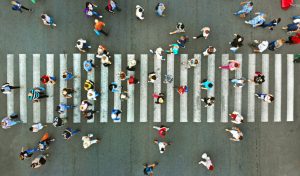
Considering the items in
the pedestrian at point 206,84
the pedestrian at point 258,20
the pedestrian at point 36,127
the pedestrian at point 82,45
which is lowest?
the pedestrian at point 36,127

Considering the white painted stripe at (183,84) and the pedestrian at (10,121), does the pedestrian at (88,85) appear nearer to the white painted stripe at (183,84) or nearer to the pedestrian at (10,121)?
the pedestrian at (10,121)

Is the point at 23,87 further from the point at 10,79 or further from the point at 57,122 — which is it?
the point at 57,122

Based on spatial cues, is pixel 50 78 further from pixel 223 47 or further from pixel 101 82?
pixel 223 47

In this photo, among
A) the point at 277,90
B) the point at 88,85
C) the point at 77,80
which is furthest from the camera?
the point at 277,90

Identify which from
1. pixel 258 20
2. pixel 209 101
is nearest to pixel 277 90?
pixel 258 20

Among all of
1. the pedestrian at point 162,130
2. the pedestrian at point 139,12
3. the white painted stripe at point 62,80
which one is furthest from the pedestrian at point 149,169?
the pedestrian at point 139,12

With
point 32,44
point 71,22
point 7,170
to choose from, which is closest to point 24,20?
point 32,44
